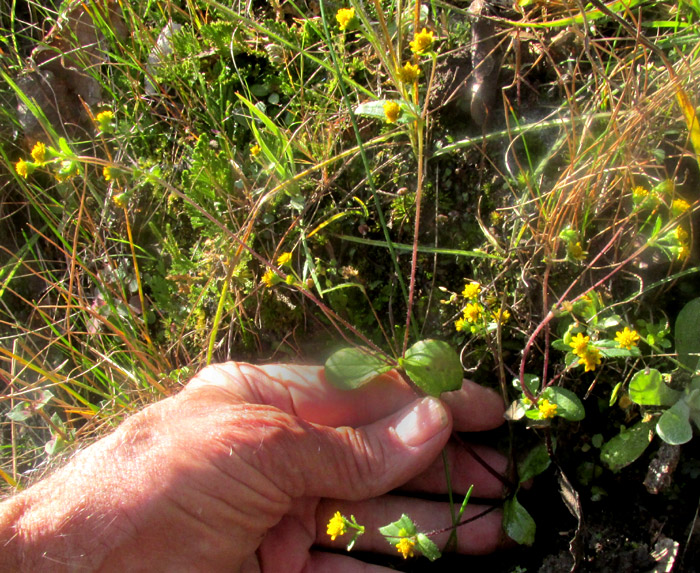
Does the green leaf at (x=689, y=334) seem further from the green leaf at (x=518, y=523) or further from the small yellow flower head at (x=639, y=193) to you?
the green leaf at (x=518, y=523)

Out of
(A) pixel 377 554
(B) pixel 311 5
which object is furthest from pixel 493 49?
(A) pixel 377 554

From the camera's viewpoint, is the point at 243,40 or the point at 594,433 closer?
the point at 594,433

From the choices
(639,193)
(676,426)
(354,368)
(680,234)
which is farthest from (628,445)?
(354,368)

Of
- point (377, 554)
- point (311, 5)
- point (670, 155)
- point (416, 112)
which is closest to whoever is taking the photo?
point (416, 112)

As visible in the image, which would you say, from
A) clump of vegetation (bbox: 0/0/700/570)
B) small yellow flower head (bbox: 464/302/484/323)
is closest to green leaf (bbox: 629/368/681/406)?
clump of vegetation (bbox: 0/0/700/570)

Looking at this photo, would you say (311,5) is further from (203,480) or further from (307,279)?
(203,480)

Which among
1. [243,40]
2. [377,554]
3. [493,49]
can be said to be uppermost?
[243,40]
